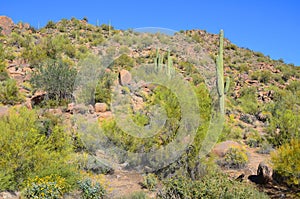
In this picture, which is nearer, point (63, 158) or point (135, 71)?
point (63, 158)

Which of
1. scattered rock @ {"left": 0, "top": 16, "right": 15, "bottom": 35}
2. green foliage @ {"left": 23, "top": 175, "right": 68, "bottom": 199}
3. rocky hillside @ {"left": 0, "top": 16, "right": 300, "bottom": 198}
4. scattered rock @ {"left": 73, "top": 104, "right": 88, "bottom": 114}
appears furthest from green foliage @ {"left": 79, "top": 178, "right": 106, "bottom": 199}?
scattered rock @ {"left": 0, "top": 16, "right": 15, "bottom": 35}

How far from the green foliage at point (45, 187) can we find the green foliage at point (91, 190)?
0.50 metres

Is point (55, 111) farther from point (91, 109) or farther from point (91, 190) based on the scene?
point (91, 190)

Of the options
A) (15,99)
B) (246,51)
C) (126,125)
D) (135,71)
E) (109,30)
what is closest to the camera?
(126,125)

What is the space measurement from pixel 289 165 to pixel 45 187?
5.90 meters

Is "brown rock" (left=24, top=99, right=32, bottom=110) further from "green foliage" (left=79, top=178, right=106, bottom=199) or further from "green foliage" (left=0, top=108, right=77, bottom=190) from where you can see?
"green foliage" (left=79, top=178, right=106, bottom=199)

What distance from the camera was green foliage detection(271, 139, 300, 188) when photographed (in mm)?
8391

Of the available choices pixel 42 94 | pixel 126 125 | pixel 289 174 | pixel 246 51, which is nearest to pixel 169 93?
pixel 126 125

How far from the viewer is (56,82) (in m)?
17.7

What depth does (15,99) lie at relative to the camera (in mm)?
16750

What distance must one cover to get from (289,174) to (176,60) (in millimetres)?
22746

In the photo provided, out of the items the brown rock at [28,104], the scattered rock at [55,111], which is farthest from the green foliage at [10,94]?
the scattered rock at [55,111]

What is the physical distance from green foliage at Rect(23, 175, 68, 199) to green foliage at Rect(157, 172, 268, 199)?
7.21 feet

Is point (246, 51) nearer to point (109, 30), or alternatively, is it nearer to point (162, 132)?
point (109, 30)
